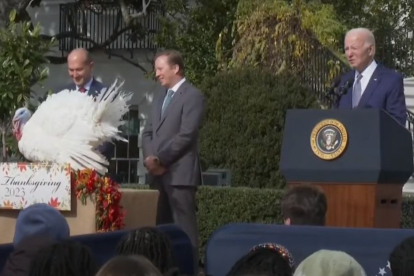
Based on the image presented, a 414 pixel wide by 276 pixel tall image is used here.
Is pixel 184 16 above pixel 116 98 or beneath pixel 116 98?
above

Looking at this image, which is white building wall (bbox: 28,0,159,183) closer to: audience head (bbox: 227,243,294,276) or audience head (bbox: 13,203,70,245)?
A: audience head (bbox: 13,203,70,245)

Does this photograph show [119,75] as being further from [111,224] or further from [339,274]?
[339,274]

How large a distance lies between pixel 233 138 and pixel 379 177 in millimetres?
6999

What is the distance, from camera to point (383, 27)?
54.9 ft

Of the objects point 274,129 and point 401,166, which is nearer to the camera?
point 401,166

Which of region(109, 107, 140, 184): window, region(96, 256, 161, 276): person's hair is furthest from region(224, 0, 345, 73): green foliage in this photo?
region(96, 256, 161, 276): person's hair

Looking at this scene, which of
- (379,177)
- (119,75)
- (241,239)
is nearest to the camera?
(241,239)

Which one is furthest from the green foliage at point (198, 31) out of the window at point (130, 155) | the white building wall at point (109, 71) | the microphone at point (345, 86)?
the microphone at point (345, 86)

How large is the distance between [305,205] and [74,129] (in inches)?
61.4

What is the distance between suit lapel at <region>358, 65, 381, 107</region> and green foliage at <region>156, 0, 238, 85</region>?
10.2 meters

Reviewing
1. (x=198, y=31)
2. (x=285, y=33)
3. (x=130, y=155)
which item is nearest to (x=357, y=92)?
(x=285, y=33)

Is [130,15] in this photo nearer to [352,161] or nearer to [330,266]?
[352,161]

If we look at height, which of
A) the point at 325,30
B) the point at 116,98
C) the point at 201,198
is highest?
the point at 325,30

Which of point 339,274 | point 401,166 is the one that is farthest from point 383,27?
point 339,274
